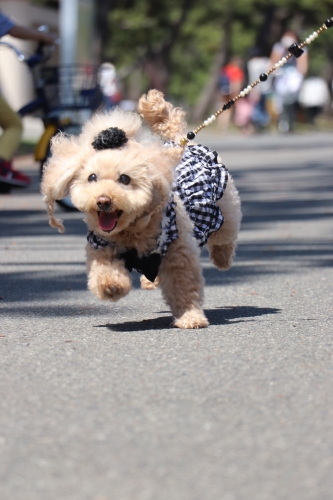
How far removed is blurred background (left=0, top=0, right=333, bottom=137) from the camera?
2543 cm

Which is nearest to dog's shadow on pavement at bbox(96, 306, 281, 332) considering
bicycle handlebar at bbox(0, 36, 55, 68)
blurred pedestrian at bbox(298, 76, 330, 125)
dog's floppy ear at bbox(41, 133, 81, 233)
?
dog's floppy ear at bbox(41, 133, 81, 233)

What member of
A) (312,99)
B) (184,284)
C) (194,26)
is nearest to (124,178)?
(184,284)

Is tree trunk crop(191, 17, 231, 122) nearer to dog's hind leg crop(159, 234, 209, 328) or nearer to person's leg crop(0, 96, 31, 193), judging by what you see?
person's leg crop(0, 96, 31, 193)

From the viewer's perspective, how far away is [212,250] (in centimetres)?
592

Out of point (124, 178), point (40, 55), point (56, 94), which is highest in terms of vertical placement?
point (40, 55)

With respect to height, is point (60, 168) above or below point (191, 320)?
above

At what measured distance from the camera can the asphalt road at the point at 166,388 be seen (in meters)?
2.82

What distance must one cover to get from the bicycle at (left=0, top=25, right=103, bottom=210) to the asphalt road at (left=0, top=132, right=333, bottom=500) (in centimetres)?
323

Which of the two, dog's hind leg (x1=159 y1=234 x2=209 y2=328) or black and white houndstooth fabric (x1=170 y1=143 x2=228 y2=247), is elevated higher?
black and white houndstooth fabric (x1=170 y1=143 x2=228 y2=247)

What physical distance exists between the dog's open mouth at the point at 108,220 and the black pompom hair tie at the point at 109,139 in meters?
0.31

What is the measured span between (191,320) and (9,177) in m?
4.89

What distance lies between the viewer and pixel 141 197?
443 centimetres

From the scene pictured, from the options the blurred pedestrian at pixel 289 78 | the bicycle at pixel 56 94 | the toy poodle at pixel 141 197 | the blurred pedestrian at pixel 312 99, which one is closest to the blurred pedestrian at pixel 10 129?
the bicycle at pixel 56 94

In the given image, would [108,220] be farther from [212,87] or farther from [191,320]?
[212,87]
